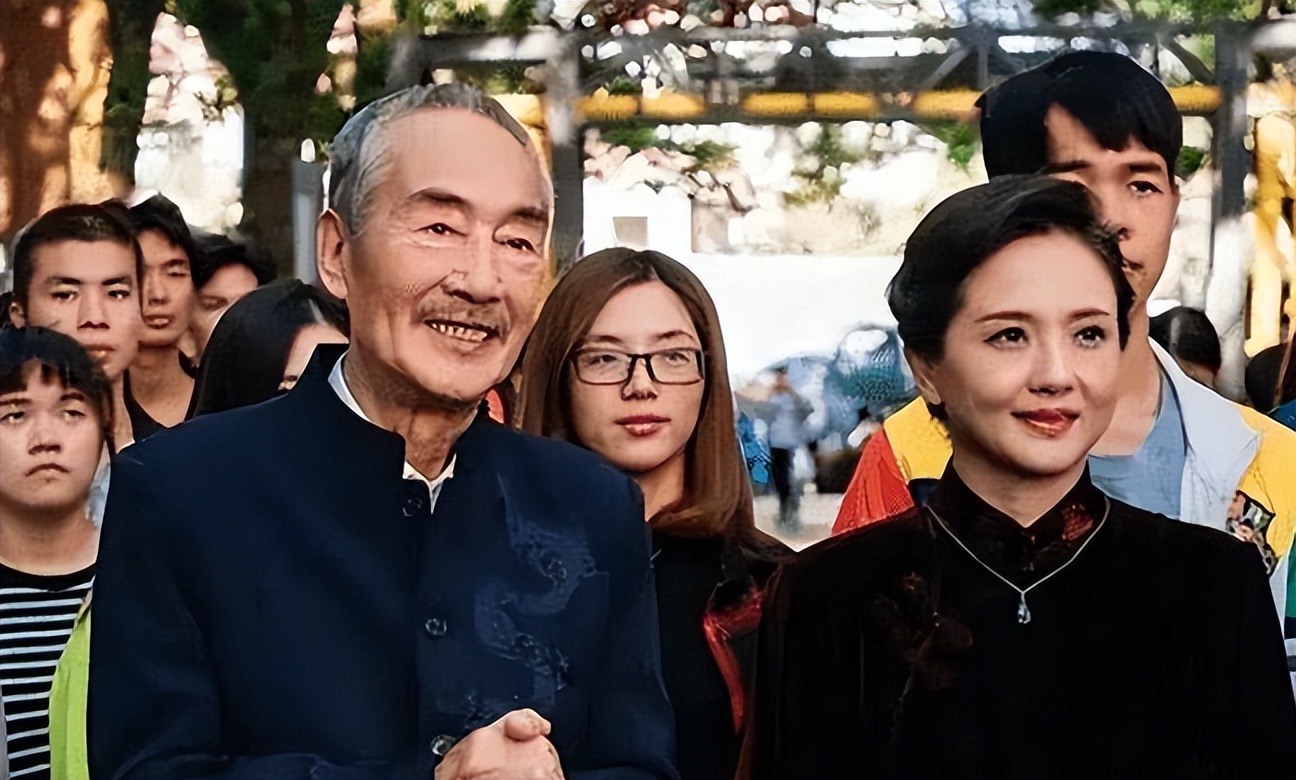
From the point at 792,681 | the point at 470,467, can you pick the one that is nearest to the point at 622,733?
the point at 792,681

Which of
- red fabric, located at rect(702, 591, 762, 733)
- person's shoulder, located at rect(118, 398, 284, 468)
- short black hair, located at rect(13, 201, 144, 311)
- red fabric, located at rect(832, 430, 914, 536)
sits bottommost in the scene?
red fabric, located at rect(702, 591, 762, 733)

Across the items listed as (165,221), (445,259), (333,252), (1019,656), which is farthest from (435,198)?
(1019,656)

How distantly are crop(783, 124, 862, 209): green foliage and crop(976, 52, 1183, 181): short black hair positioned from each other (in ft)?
1.01

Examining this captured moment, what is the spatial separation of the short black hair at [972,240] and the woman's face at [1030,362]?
0.07 feet

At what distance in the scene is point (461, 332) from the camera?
2.68 m

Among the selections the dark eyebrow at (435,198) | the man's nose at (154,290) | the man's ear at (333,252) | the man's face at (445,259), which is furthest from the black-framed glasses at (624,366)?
the man's nose at (154,290)

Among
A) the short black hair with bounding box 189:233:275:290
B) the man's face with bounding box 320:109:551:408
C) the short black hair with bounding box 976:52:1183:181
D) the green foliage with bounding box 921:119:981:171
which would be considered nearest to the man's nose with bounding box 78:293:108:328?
the short black hair with bounding box 189:233:275:290

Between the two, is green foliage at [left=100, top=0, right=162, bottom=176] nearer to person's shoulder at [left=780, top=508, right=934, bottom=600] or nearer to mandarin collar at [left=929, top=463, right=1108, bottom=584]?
person's shoulder at [left=780, top=508, right=934, bottom=600]

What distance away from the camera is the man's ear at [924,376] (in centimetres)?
280

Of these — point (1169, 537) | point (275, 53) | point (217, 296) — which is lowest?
point (1169, 537)

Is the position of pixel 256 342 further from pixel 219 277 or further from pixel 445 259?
pixel 445 259

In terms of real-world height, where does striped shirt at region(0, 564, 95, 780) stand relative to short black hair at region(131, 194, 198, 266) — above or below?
below

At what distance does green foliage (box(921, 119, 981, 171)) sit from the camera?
2.82m

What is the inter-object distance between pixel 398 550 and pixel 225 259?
2.49 feet
